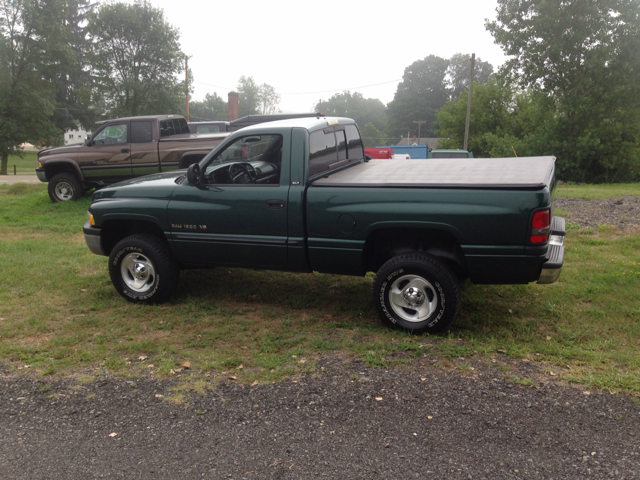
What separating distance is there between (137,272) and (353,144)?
2.87 m

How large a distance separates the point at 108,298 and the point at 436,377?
3909mm

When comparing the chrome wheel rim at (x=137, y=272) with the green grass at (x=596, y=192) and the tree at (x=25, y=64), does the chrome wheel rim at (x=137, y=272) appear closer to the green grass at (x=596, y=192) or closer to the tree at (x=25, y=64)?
the green grass at (x=596, y=192)

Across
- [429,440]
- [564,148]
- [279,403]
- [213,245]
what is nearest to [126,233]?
[213,245]

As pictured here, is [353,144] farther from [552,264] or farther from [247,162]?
[552,264]

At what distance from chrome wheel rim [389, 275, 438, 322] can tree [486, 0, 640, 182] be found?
92.8 feet

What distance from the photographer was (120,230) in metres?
6.17

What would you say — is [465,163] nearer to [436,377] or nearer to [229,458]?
[436,377]

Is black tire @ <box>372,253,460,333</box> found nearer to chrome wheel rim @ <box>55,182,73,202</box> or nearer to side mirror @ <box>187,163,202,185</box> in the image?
side mirror @ <box>187,163,202,185</box>

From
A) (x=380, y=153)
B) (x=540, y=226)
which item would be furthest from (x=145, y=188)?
(x=380, y=153)

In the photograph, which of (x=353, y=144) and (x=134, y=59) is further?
(x=134, y=59)

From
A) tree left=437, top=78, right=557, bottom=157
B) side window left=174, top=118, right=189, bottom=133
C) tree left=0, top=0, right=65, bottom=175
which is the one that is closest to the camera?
side window left=174, top=118, right=189, bottom=133

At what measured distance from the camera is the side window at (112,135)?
11961 millimetres

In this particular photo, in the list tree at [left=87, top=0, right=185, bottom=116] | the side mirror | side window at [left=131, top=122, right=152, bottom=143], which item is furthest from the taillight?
tree at [left=87, top=0, right=185, bottom=116]

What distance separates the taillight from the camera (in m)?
4.27
